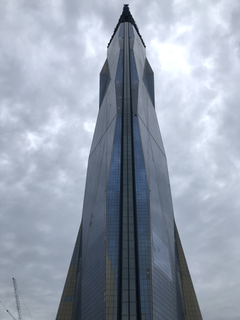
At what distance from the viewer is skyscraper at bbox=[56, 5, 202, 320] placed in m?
45.7

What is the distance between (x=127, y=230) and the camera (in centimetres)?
5288

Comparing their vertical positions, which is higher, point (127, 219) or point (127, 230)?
point (127, 219)

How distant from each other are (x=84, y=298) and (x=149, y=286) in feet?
36.3

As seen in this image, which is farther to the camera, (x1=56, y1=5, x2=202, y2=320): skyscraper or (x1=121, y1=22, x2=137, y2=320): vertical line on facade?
(x1=56, y1=5, x2=202, y2=320): skyscraper

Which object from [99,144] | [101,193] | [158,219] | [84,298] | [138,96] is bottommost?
[84,298]

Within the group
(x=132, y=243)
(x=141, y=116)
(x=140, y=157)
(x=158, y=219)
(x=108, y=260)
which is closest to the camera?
(x=108, y=260)

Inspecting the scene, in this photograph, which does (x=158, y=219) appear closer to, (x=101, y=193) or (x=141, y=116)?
(x=101, y=193)

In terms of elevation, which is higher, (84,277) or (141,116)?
(141,116)

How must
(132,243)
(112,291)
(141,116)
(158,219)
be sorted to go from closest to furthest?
(112,291), (132,243), (158,219), (141,116)

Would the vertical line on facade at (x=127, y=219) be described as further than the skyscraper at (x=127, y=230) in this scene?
No

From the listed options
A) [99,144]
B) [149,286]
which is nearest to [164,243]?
[149,286]

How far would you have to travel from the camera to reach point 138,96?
71.2m

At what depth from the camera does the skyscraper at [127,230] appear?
45.7 metres

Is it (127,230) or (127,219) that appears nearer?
(127,230)
